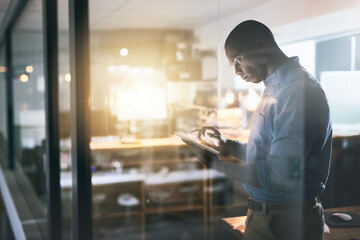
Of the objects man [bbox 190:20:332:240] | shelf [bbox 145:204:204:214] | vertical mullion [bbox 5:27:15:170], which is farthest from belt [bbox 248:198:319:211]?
vertical mullion [bbox 5:27:15:170]

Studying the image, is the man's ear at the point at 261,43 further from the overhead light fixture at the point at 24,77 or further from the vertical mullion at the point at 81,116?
the overhead light fixture at the point at 24,77

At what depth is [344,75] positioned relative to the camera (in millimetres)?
705

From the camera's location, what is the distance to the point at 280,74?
818 millimetres

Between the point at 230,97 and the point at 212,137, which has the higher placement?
the point at 230,97

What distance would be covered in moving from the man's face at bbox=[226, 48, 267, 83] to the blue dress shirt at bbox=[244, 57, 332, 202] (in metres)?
0.03

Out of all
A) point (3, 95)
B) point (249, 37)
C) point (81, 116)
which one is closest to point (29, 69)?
point (3, 95)

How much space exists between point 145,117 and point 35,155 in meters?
2.41

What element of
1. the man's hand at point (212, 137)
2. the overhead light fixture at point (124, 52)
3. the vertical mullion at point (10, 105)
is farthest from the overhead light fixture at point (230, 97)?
the vertical mullion at point (10, 105)

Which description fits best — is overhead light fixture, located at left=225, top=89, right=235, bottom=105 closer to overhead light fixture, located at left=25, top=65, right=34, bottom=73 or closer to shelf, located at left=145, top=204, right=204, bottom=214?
shelf, located at left=145, top=204, right=204, bottom=214

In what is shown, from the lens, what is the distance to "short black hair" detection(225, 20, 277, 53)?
0.85 m

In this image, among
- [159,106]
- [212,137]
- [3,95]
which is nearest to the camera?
[212,137]

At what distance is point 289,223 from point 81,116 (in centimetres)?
99

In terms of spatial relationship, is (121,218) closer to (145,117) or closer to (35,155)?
(145,117)

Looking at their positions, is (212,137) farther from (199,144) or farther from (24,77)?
(24,77)
